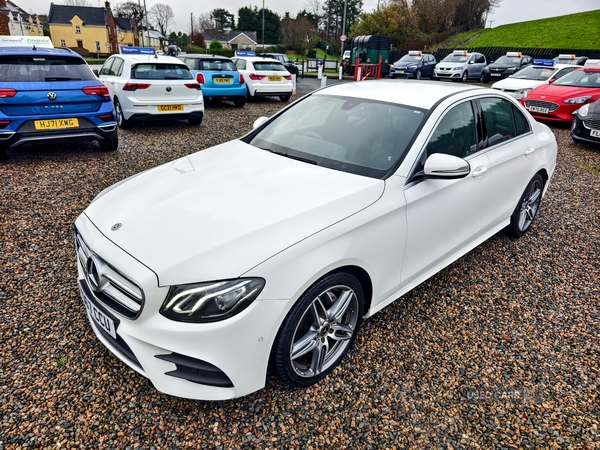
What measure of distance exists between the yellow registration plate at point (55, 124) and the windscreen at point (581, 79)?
11.7m

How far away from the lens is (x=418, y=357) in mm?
2713

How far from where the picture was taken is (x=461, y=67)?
72.4 feet

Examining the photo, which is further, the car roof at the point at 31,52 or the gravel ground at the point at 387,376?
the car roof at the point at 31,52

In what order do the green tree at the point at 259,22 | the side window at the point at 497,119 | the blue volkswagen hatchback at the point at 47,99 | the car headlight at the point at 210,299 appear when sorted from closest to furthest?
the car headlight at the point at 210,299 → the side window at the point at 497,119 → the blue volkswagen hatchback at the point at 47,99 → the green tree at the point at 259,22

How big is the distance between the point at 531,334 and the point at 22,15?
295ft

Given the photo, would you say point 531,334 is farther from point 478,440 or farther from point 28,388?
point 28,388

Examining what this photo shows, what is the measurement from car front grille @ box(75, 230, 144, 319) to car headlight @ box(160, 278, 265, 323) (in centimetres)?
19

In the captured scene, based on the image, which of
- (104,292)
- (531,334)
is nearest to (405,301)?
(531,334)

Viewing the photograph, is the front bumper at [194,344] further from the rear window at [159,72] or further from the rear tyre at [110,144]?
the rear window at [159,72]

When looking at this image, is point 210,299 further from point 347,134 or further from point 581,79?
point 581,79

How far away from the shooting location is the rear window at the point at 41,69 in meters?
5.62

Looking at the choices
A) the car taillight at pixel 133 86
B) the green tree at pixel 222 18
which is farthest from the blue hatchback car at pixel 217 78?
the green tree at pixel 222 18

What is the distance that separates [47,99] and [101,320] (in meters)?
4.81

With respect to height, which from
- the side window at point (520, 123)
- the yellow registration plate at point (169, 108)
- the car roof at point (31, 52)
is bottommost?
the yellow registration plate at point (169, 108)
